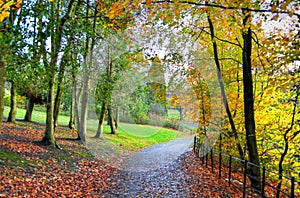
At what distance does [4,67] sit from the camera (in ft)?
28.2

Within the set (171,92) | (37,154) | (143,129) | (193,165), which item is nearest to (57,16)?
(37,154)

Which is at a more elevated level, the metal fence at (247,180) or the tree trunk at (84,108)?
the tree trunk at (84,108)

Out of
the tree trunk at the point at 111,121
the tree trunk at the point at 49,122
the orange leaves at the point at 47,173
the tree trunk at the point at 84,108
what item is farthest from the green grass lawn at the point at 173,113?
the tree trunk at the point at 49,122

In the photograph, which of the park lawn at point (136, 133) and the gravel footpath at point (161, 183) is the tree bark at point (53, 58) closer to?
the gravel footpath at point (161, 183)

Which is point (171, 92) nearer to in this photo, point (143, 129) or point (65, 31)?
point (65, 31)

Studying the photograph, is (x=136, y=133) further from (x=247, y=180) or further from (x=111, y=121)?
(x=247, y=180)

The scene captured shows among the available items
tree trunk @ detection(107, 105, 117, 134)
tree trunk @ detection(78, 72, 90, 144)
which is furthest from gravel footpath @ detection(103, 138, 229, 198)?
tree trunk @ detection(107, 105, 117, 134)

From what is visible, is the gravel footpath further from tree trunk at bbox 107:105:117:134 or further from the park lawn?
tree trunk at bbox 107:105:117:134

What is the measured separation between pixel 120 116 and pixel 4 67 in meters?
15.9

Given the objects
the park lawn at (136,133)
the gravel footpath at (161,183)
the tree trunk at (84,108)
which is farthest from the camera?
the park lawn at (136,133)

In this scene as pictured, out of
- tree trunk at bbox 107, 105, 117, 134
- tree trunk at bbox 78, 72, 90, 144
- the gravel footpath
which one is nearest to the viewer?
the gravel footpath

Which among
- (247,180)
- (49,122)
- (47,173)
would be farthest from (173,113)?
(47,173)

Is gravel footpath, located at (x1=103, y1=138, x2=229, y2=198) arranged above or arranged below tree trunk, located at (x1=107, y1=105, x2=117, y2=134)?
below

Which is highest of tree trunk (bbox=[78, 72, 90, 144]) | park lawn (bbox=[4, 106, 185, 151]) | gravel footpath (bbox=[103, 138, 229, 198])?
tree trunk (bbox=[78, 72, 90, 144])
